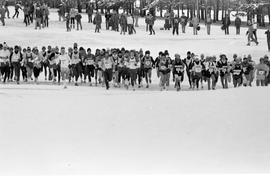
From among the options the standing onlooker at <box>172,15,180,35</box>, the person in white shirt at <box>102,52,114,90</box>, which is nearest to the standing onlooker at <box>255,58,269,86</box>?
the person in white shirt at <box>102,52,114,90</box>

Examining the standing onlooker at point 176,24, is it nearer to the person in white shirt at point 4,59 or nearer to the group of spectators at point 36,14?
the group of spectators at point 36,14

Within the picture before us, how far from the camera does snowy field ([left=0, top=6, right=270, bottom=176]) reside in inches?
472

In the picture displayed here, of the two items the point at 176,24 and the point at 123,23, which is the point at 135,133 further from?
the point at 176,24

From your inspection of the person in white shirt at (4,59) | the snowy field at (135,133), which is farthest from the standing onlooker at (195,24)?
the snowy field at (135,133)

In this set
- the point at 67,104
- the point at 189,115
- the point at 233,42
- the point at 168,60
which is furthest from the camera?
the point at 233,42

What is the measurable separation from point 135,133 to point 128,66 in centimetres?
1001

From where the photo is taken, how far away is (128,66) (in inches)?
974

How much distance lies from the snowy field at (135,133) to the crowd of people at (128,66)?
3443mm

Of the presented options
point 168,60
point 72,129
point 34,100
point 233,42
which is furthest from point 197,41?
point 72,129

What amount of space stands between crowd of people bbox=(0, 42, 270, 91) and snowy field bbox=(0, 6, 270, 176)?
3.44m

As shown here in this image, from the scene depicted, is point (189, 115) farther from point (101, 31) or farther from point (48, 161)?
point (101, 31)

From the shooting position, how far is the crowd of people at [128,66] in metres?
24.7

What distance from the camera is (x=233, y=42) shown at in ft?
133

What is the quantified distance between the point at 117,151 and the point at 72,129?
7.66 ft
